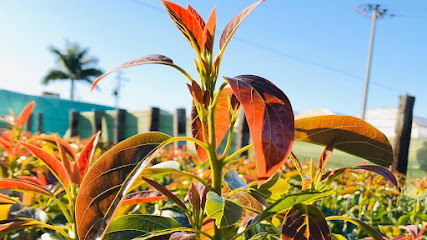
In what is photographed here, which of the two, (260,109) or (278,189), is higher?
(260,109)

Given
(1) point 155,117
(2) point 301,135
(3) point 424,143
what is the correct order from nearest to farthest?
(2) point 301,135, (3) point 424,143, (1) point 155,117

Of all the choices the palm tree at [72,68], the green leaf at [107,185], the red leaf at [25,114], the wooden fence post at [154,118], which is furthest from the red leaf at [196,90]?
the palm tree at [72,68]

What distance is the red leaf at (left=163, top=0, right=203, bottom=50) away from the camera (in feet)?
2.06

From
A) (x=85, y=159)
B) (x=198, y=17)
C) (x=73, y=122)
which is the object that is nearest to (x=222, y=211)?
(x=198, y=17)

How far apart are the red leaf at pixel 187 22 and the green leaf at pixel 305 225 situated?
32cm

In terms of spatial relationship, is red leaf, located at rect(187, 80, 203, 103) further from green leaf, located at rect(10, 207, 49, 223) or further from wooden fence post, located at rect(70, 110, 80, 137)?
wooden fence post, located at rect(70, 110, 80, 137)

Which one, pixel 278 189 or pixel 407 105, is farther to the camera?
pixel 407 105

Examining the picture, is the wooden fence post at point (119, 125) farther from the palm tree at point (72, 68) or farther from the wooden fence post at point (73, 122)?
the palm tree at point (72, 68)

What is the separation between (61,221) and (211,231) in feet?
1.84

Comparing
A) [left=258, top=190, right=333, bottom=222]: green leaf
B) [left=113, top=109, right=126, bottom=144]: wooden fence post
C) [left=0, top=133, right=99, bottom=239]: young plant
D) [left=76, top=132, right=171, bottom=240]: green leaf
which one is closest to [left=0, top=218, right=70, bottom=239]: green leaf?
[left=0, top=133, right=99, bottom=239]: young plant

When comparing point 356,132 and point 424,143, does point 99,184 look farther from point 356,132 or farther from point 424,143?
point 424,143

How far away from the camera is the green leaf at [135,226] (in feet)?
1.94

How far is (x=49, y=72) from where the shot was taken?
1475 inches

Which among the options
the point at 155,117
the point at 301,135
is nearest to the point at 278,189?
the point at 301,135
